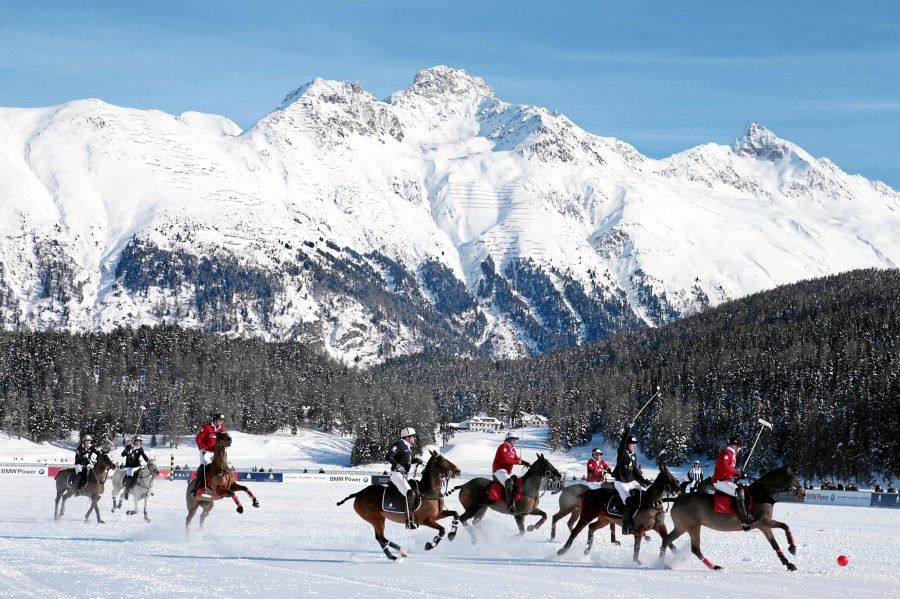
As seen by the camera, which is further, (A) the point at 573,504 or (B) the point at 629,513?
(A) the point at 573,504

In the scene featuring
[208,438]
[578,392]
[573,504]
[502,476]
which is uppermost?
[578,392]

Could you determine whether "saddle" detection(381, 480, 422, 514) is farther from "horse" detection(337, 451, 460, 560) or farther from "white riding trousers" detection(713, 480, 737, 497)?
"white riding trousers" detection(713, 480, 737, 497)

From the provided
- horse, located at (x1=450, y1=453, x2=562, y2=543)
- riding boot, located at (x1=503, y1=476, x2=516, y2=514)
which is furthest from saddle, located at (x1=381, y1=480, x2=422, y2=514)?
riding boot, located at (x1=503, y1=476, x2=516, y2=514)

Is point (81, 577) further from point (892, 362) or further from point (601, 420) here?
point (601, 420)

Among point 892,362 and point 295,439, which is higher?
point 892,362

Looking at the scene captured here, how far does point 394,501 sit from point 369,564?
4.81ft

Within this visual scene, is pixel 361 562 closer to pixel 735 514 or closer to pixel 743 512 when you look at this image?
pixel 735 514

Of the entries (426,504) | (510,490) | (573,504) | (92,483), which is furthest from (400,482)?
(92,483)

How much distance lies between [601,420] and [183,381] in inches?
2148

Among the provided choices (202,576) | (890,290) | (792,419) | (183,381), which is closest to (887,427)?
(792,419)

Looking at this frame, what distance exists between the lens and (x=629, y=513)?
23.1 meters

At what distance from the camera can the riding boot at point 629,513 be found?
23000 mm

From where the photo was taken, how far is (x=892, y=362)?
356 feet

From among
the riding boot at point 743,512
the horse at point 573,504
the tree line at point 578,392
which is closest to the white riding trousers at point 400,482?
the horse at point 573,504
